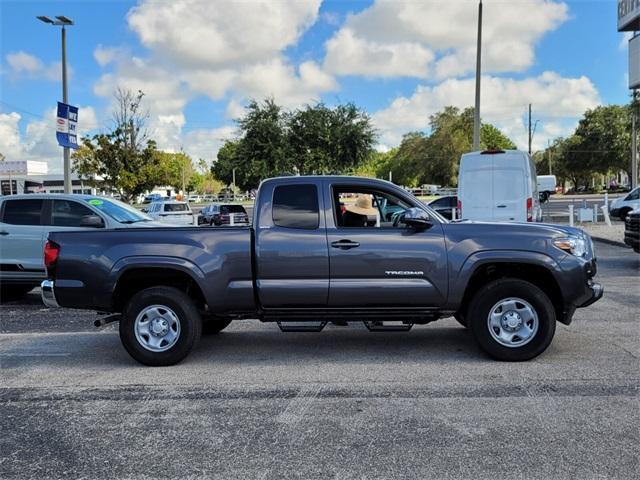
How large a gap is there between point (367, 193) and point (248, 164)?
23512 mm

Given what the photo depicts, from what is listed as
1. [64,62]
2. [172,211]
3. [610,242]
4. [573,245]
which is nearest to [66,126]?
[64,62]

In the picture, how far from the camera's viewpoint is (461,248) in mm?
5824

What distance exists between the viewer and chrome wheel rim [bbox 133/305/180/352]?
5941 millimetres

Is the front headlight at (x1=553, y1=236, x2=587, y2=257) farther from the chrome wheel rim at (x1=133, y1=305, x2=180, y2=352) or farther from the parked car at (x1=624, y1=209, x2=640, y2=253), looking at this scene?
the parked car at (x1=624, y1=209, x2=640, y2=253)

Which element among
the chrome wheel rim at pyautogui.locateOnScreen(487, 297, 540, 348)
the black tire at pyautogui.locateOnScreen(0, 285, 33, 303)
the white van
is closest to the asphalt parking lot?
the chrome wheel rim at pyautogui.locateOnScreen(487, 297, 540, 348)

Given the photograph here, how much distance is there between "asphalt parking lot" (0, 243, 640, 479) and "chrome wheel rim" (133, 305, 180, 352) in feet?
0.91

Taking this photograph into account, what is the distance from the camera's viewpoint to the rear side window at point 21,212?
9.79 meters

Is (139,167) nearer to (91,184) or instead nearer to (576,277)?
(91,184)

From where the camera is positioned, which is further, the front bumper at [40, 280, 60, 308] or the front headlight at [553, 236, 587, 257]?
the front bumper at [40, 280, 60, 308]

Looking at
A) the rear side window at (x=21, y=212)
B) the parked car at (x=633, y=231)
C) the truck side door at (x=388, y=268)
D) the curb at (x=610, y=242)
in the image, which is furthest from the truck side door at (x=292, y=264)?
the curb at (x=610, y=242)

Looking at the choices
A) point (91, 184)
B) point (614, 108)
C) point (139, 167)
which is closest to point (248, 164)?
point (139, 167)

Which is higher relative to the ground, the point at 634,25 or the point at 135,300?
the point at 634,25

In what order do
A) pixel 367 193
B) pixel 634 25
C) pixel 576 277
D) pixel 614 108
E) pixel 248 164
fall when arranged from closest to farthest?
pixel 576 277 → pixel 367 193 → pixel 634 25 → pixel 248 164 → pixel 614 108

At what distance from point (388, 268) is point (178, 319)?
219cm
